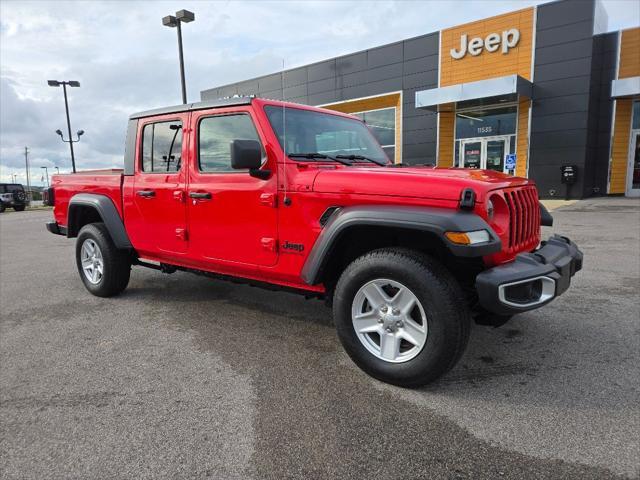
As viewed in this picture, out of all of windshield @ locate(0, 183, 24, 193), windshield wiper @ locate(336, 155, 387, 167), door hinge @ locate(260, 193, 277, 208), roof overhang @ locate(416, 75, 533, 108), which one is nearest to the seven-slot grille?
windshield wiper @ locate(336, 155, 387, 167)

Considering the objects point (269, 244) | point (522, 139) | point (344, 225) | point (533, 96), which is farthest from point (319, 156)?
point (522, 139)

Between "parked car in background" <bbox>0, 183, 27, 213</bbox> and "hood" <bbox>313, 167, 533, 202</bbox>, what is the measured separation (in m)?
29.1

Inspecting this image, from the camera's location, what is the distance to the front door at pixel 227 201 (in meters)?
3.29

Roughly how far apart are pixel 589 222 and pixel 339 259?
941 centimetres

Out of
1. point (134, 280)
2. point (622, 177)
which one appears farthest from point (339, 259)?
point (622, 177)

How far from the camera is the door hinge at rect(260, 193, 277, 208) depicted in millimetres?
3207

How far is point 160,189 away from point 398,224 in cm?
242

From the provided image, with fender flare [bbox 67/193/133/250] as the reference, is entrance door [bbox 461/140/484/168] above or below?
above

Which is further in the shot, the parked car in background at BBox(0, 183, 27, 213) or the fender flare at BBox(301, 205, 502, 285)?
the parked car in background at BBox(0, 183, 27, 213)

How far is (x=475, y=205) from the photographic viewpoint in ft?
8.25

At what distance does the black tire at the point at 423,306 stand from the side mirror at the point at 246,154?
3.19 feet

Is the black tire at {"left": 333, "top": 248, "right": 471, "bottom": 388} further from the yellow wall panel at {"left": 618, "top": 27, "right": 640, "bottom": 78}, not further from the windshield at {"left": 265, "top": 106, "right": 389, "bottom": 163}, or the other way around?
the yellow wall panel at {"left": 618, "top": 27, "right": 640, "bottom": 78}

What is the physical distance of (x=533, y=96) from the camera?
1597 cm

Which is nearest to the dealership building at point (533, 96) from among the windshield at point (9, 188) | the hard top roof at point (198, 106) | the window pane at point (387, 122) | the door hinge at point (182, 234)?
the window pane at point (387, 122)
